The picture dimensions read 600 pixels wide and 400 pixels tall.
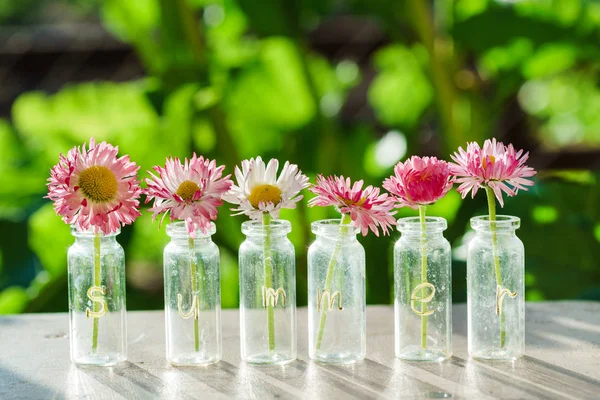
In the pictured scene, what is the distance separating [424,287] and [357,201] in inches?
5.7

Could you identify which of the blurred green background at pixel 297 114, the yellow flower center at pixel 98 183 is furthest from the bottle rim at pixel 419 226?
the blurred green background at pixel 297 114

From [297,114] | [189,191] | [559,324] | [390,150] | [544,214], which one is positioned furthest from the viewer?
[297,114]

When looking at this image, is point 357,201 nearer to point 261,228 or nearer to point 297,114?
point 261,228

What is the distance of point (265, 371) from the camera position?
1.01 metres

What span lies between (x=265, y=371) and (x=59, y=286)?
0.99m

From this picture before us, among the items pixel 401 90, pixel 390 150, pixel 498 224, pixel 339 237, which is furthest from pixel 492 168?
pixel 401 90

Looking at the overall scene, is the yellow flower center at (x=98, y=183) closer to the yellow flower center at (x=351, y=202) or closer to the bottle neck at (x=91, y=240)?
the bottle neck at (x=91, y=240)

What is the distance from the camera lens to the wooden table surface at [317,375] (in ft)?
3.06

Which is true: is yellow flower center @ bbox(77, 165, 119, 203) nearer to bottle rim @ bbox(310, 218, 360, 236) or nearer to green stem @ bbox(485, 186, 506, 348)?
bottle rim @ bbox(310, 218, 360, 236)

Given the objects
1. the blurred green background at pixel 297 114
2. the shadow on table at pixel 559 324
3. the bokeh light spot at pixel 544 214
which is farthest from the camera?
the blurred green background at pixel 297 114

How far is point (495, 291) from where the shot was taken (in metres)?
1.03

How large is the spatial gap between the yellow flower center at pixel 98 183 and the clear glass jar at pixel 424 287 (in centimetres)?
35

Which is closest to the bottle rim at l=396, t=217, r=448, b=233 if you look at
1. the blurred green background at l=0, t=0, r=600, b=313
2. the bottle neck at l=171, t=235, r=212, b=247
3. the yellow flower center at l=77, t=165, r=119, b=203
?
the bottle neck at l=171, t=235, r=212, b=247

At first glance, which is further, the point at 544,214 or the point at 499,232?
the point at 544,214
